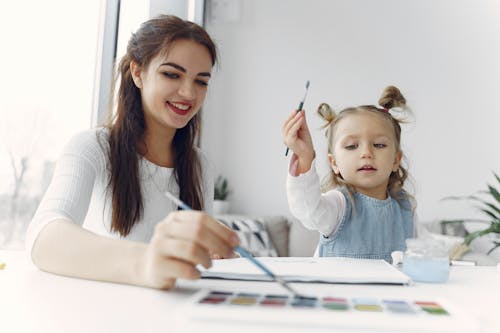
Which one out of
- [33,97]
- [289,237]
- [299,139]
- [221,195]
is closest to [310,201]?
[299,139]

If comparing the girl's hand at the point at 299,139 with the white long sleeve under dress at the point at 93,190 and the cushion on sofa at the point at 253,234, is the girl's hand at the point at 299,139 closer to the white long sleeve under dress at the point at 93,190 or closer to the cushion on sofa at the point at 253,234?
the white long sleeve under dress at the point at 93,190

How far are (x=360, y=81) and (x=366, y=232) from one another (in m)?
2.38

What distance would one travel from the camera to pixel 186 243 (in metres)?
0.55

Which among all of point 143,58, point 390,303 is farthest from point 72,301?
point 143,58

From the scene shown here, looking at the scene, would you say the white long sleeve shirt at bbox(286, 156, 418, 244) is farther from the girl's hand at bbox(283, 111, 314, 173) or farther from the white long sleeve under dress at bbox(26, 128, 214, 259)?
the white long sleeve under dress at bbox(26, 128, 214, 259)

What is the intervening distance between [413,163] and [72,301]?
310 centimetres

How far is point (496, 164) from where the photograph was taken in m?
3.16

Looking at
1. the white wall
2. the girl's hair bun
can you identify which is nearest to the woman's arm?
the girl's hair bun

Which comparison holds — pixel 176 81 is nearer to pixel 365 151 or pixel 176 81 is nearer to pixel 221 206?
pixel 365 151

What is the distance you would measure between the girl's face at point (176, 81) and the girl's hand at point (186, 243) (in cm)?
75

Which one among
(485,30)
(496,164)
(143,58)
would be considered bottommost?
(496,164)

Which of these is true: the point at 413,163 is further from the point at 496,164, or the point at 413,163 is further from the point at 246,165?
the point at 246,165

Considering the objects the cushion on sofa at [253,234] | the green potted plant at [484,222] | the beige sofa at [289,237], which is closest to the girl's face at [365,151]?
the green potted plant at [484,222]

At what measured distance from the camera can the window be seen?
65.6 inches
